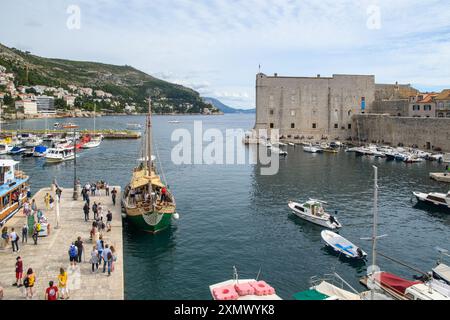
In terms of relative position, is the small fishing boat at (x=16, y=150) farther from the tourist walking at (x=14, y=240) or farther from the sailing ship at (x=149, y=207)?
the tourist walking at (x=14, y=240)

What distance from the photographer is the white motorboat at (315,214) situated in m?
29.6

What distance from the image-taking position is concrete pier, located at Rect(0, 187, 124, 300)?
15.9 metres

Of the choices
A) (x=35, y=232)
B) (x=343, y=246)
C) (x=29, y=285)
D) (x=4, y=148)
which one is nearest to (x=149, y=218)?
(x=35, y=232)

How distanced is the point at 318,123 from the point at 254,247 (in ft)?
228

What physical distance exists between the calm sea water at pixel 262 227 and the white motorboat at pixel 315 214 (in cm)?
53

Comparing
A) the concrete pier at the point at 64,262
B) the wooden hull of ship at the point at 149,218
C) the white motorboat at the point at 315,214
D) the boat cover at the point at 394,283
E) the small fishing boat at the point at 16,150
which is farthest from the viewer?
the small fishing boat at the point at 16,150

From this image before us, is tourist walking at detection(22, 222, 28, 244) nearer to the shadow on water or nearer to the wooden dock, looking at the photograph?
the shadow on water

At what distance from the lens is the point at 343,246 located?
24.4 metres

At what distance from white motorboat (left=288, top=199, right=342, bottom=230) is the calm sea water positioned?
1.73 ft

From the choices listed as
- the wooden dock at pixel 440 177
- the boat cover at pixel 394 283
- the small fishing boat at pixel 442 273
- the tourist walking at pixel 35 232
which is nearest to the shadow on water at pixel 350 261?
the boat cover at pixel 394 283

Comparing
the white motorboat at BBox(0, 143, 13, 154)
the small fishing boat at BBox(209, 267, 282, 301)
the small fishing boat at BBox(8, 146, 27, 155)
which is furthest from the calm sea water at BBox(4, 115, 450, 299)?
the white motorboat at BBox(0, 143, 13, 154)

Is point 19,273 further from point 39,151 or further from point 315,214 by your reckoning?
point 39,151

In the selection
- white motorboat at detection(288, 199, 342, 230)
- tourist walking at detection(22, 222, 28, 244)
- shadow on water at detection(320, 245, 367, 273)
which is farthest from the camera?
white motorboat at detection(288, 199, 342, 230)

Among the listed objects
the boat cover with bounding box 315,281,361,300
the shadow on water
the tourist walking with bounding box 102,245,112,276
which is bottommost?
the shadow on water
